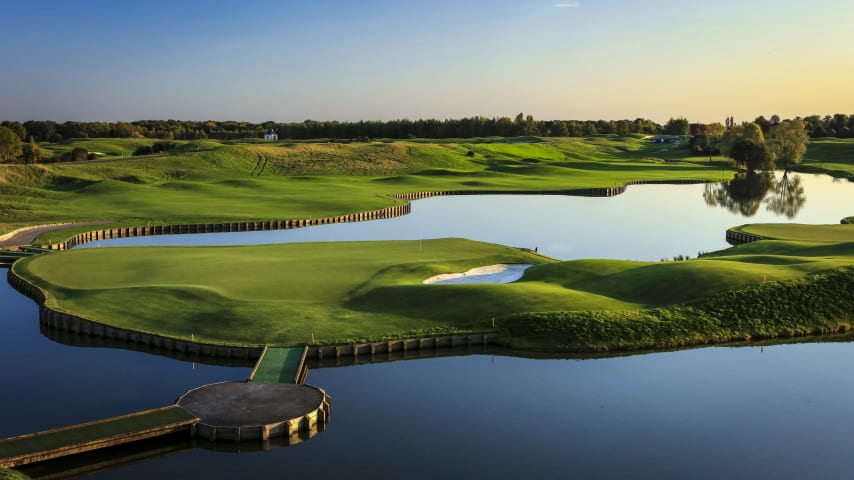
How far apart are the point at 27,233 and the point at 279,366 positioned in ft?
162

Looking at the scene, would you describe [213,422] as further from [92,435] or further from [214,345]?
[214,345]

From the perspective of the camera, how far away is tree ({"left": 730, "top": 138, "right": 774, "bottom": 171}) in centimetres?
16012

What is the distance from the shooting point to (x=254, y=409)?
29672mm

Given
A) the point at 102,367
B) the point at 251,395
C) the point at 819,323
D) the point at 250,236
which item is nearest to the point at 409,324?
the point at 251,395

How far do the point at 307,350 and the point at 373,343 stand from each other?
10.5 feet

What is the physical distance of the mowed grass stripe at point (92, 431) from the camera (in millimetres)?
26297

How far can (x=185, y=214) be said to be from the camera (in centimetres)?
8550

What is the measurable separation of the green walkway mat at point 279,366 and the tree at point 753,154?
479ft

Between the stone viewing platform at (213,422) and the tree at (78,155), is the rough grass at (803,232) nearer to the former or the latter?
the stone viewing platform at (213,422)

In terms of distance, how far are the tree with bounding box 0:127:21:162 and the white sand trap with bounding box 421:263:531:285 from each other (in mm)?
110516

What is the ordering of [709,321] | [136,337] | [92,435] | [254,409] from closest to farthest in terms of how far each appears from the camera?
[92,435] < [254,409] < [136,337] < [709,321]

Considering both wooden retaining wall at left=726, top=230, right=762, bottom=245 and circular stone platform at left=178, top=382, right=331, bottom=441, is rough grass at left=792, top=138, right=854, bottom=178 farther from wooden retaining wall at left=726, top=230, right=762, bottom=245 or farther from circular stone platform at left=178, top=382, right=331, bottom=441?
circular stone platform at left=178, top=382, right=331, bottom=441

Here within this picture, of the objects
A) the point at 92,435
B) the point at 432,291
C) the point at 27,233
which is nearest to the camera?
the point at 92,435

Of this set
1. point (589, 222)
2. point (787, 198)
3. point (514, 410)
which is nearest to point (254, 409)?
point (514, 410)
